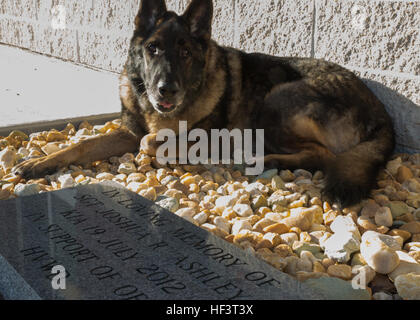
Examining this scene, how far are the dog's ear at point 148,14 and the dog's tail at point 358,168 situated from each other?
1.72m

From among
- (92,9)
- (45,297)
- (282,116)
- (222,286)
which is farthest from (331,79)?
(92,9)

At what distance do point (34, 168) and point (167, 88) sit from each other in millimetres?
1114

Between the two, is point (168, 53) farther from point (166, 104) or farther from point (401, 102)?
point (401, 102)

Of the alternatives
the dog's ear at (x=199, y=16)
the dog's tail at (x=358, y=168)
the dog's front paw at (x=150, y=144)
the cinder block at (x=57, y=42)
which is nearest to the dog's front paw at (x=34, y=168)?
the dog's front paw at (x=150, y=144)

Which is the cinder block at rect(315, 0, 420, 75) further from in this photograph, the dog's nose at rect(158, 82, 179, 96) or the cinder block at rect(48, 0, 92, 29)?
the cinder block at rect(48, 0, 92, 29)

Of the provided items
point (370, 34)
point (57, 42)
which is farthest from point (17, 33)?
point (370, 34)

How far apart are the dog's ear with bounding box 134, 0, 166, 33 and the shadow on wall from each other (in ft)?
5.88

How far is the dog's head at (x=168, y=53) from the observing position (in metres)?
3.71

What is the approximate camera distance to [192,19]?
397cm

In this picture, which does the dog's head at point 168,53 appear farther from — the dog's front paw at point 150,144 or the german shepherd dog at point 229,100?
the dog's front paw at point 150,144

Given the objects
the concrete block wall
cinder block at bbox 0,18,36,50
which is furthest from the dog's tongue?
cinder block at bbox 0,18,36,50
